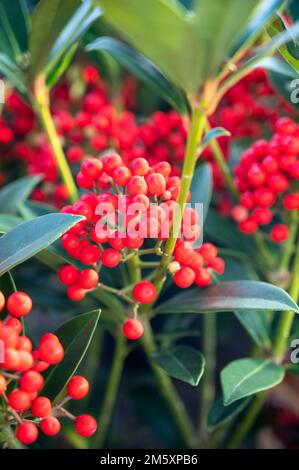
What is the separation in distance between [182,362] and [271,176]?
0.80 feet

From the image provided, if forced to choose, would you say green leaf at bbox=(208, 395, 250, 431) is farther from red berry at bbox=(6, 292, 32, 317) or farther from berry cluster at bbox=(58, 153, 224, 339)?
red berry at bbox=(6, 292, 32, 317)

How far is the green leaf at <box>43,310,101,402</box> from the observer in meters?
0.62

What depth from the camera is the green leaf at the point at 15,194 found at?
0.81 m

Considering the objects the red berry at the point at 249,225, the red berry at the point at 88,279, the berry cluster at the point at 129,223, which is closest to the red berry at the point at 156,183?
the berry cluster at the point at 129,223

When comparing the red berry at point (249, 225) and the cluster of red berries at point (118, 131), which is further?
the cluster of red berries at point (118, 131)

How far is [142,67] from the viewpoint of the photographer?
30.0 inches

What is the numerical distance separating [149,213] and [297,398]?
0.60 m

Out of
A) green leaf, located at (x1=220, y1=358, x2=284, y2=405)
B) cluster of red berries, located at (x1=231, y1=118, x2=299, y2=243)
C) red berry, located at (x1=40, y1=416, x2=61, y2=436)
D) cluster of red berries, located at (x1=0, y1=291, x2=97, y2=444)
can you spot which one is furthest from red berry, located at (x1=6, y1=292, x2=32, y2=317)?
cluster of red berries, located at (x1=231, y1=118, x2=299, y2=243)

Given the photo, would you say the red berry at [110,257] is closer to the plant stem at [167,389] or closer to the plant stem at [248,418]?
the plant stem at [167,389]

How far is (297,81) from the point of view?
0.80 m

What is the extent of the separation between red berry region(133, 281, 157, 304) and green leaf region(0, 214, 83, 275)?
0.38 feet

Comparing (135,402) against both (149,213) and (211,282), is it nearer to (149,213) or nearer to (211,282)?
(211,282)
